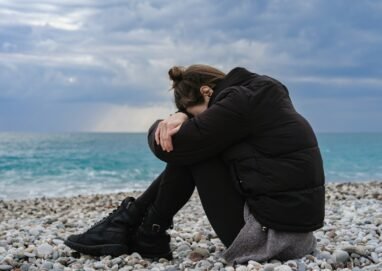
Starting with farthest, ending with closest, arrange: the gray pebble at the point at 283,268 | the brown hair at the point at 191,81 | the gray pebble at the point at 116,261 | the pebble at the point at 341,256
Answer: the gray pebble at the point at 116,261, the pebble at the point at 341,256, the brown hair at the point at 191,81, the gray pebble at the point at 283,268

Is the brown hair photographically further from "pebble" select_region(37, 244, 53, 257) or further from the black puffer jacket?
"pebble" select_region(37, 244, 53, 257)

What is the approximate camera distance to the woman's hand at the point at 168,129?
12.7 feet

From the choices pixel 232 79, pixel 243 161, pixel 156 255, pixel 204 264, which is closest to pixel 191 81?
pixel 232 79

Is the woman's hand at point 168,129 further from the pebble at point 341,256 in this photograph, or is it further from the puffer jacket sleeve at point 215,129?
the pebble at point 341,256

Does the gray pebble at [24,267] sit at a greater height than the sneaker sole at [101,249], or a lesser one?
lesser

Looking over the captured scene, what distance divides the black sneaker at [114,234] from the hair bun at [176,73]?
940 millimetres

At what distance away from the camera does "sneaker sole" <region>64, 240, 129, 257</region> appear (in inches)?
174

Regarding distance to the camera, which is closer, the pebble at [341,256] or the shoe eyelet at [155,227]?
the pebble at [341,256]

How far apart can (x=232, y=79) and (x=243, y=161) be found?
53 centimetres

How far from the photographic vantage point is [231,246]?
4.01 meters

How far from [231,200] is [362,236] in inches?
68.1

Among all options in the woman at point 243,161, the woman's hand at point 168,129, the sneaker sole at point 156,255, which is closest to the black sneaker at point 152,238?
the sneaker sole at point 156,255

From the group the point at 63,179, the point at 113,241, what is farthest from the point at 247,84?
the point at 63,179

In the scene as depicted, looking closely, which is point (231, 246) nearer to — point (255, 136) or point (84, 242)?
point (255, 136)
